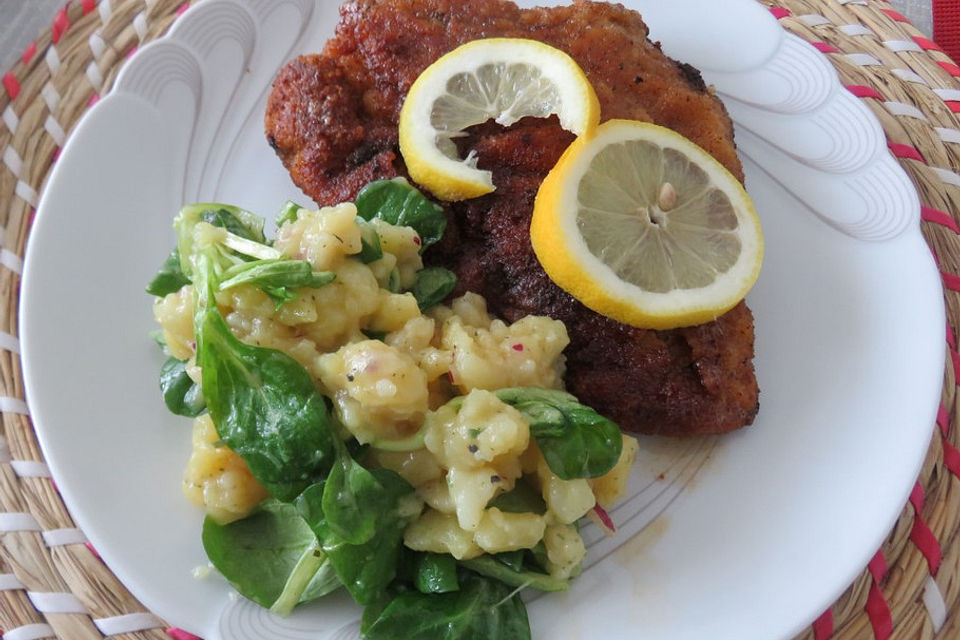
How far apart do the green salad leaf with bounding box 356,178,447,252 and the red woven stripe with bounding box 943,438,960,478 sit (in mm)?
1555

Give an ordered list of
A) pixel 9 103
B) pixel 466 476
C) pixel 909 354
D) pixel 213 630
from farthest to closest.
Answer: pixel 9 103 → pixel 909 354 → pixel 213 630 → pixel 466 476

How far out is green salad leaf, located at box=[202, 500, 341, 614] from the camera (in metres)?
1.93

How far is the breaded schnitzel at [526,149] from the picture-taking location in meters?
2.20

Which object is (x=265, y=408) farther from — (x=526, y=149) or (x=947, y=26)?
(x=947, y=26)

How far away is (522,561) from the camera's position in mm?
1971

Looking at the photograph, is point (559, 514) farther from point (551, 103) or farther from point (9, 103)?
point (9, 103)

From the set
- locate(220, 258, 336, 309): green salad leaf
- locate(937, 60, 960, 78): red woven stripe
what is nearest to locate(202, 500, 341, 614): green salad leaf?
locate(220, 258, 336, 309): green salad leaf

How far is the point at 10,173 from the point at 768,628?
2653mm

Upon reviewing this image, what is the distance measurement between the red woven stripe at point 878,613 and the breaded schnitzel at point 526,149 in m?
0.56

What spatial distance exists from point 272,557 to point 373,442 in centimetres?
41

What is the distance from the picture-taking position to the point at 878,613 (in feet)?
7.21

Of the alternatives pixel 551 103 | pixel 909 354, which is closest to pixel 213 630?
pixel 551 103

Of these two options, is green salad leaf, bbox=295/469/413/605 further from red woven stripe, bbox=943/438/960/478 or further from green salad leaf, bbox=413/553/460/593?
red woven stripe, bbox=943/438/960/478

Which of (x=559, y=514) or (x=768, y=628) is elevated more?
(x=559, y=514)
